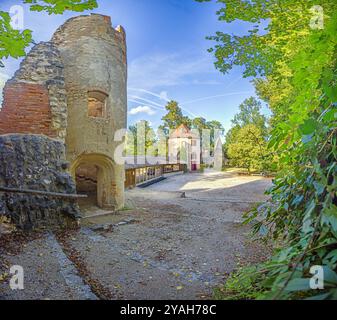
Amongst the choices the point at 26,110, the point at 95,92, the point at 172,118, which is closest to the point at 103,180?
the point at 95,92

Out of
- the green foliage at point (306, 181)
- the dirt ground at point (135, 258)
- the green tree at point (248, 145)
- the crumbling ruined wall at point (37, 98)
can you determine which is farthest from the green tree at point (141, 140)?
the green foliage at point (306, 181)

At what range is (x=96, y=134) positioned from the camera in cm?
842

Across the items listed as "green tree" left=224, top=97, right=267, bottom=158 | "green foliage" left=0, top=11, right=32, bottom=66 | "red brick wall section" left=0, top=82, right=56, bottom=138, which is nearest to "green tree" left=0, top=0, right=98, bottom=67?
"green foliage" left=0, top=11, right=32, bottom=66

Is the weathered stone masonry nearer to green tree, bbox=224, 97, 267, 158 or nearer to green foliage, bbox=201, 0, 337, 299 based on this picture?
green foliage, bbox=201, 0, 337, 299

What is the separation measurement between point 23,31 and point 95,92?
597 centimetres

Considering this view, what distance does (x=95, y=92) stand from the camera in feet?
28.1

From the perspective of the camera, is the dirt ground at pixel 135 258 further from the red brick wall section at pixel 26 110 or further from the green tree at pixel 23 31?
the red brick wall section at pixel 26 110

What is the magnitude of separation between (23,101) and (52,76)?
108 centimetres

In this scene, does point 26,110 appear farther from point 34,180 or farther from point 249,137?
point 249,137

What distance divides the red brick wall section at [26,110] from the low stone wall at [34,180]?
58 centimetres

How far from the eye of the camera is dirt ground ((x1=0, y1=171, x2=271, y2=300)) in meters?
3.16

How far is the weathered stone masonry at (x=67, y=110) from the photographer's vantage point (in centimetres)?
600

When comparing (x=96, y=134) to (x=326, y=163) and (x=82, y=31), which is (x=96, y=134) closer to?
(x=82, y=31)
